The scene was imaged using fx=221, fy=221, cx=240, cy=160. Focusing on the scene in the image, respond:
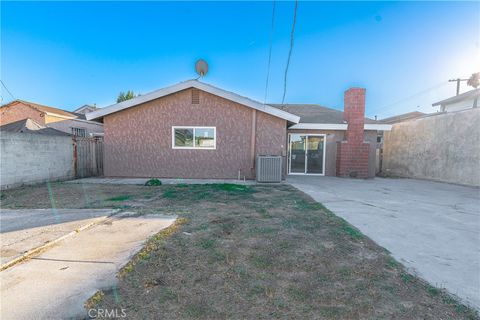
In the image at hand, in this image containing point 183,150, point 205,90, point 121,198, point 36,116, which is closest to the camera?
point 121,198

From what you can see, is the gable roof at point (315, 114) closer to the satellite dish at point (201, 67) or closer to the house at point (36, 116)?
the satellite dish at point (201, 67)

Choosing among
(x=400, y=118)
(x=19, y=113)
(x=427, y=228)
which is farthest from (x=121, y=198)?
(x=400, y=118)

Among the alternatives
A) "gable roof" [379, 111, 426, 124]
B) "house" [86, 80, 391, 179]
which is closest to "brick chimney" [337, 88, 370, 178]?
"house" [86, 80, 391, 179]

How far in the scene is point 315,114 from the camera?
44.7ft

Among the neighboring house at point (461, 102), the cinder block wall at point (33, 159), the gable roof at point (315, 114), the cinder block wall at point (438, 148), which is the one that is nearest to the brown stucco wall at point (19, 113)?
the cinder block wall at point (33, 159)

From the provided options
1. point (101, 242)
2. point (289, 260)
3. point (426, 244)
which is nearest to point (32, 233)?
point (101, 242)

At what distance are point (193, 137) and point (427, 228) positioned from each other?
332 inches

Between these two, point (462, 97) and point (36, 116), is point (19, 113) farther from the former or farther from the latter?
point (462, 97)

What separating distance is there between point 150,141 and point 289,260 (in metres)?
8.83

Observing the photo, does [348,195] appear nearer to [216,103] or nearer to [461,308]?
[461,308]

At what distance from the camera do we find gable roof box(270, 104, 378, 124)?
12102 millimetres

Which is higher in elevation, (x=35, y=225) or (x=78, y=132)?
(x=78, y=132)

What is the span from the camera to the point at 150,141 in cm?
996

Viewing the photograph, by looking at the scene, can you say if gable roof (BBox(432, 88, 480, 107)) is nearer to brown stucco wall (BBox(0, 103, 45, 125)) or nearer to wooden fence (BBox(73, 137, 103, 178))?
wooden fence (BBox(73, 137, 103, 178))
